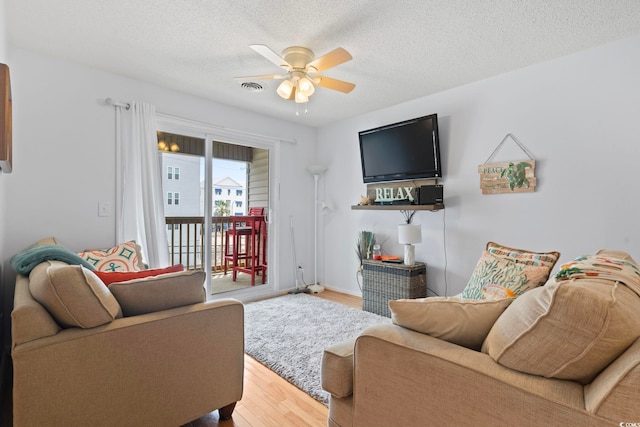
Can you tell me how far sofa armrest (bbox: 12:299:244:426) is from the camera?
1.12 metres

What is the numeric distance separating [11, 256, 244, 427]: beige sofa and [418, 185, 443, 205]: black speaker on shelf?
91.2 inches

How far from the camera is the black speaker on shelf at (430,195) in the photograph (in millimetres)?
3248

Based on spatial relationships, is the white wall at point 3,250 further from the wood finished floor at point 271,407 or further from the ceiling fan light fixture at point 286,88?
the ceiling fan light fixture at point 286,88

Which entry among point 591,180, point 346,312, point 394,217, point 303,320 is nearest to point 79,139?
point 303,320

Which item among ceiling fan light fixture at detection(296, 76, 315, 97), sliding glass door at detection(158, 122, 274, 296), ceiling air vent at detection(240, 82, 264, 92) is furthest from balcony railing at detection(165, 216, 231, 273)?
ceiling fan light fixture at detection(296, 76, 315, 97)

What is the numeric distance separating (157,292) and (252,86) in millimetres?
2356

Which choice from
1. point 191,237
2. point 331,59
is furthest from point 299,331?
point 331,59

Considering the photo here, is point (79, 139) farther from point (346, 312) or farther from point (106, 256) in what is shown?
point (346, 312)

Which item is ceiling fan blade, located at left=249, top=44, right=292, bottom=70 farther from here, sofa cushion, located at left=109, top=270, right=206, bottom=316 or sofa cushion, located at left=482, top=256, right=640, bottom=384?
sofa cushion, located at left=482, top=256, right=640, bottom=384

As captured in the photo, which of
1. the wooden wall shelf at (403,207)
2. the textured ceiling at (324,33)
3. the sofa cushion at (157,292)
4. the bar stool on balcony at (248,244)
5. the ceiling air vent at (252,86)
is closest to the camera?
the sofa cushion at (157,292)

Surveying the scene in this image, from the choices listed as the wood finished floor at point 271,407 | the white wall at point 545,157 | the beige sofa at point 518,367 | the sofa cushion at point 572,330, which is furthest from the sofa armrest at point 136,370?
the white wall at point 545,157

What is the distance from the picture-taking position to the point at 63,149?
2.65 meters

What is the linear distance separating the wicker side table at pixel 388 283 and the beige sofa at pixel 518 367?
2.23 meters

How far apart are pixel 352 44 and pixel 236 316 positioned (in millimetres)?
2088
